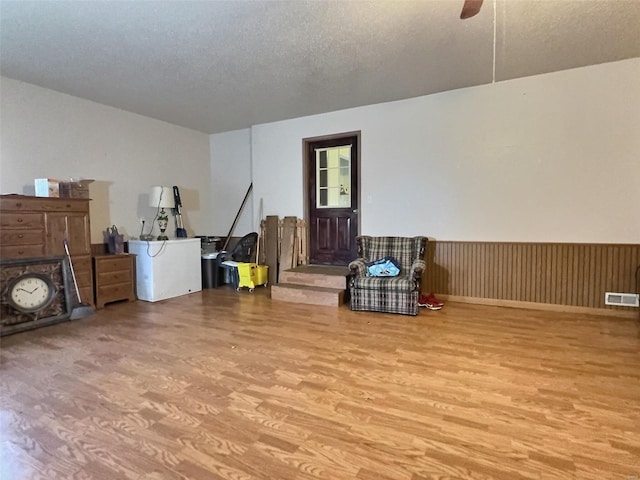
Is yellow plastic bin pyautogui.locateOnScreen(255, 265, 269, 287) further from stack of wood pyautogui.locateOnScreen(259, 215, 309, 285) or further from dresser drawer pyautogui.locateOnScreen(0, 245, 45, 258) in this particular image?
dresser drawer pyautogui.locateOnScreen(0, 245, 45, 258)

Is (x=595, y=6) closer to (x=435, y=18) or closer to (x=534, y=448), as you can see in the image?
(x=435, y=18)

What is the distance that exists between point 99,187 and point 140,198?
23.8 inches

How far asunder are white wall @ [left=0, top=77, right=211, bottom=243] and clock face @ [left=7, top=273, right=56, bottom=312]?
1.10 metres

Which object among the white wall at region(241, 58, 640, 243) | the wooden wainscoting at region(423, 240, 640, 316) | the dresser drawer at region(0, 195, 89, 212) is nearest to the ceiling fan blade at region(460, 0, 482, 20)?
the white wall at region(241, 58, 640, 243)

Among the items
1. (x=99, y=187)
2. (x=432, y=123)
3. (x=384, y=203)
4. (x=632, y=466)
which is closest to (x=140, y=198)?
(x=99, y=187)

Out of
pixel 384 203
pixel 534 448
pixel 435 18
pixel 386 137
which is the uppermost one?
pixel 435 18

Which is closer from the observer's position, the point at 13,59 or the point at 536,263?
the point at 13,59

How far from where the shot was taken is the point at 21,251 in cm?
334

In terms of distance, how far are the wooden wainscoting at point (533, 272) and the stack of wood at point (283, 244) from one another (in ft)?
6.63

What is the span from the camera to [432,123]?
4320 millimetres

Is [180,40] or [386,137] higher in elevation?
[180,40]

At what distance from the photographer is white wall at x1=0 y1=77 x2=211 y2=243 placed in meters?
3.72

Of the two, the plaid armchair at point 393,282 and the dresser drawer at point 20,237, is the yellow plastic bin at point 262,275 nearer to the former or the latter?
the plaid armchair at point 393,282


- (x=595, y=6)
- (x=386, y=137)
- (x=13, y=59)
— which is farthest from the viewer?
(x=386, y=137)
